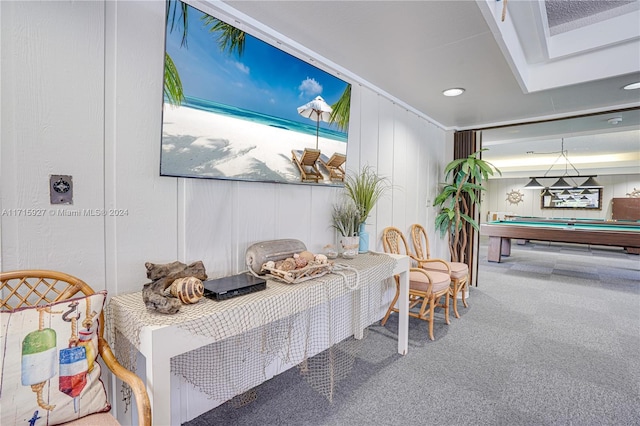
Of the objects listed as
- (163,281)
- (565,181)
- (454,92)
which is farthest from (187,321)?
(565,181)

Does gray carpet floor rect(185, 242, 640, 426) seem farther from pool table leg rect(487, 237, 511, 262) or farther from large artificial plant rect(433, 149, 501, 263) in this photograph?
pool table leg rect(487, 237, 511, 262)

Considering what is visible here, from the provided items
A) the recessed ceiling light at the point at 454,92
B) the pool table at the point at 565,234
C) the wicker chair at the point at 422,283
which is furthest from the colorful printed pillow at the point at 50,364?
the pool table at the point at 565,234

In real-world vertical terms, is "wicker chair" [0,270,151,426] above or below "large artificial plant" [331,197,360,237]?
below

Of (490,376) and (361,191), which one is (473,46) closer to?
(361,191)

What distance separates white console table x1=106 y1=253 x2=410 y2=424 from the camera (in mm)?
1101

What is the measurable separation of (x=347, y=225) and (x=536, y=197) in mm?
11120

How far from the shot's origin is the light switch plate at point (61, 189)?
1.24 meters

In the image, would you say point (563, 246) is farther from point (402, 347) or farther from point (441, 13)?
point (441, 13)

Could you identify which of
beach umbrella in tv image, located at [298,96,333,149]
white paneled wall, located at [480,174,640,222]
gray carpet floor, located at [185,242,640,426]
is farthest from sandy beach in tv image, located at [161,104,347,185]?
white paneled wall, located at [480,174,640,222]

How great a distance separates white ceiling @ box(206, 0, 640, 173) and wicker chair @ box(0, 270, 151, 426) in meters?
1.42

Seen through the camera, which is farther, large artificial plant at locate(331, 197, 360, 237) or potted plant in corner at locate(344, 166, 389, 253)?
potted plant in corner at locate(344, 166, 389, 253)

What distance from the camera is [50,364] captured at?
985 millimetres

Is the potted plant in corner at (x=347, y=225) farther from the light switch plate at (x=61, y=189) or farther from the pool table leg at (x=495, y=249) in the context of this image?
the pool table leg at (x=495, y=249)

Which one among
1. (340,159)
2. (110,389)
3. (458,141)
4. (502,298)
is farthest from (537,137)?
(110,389)
